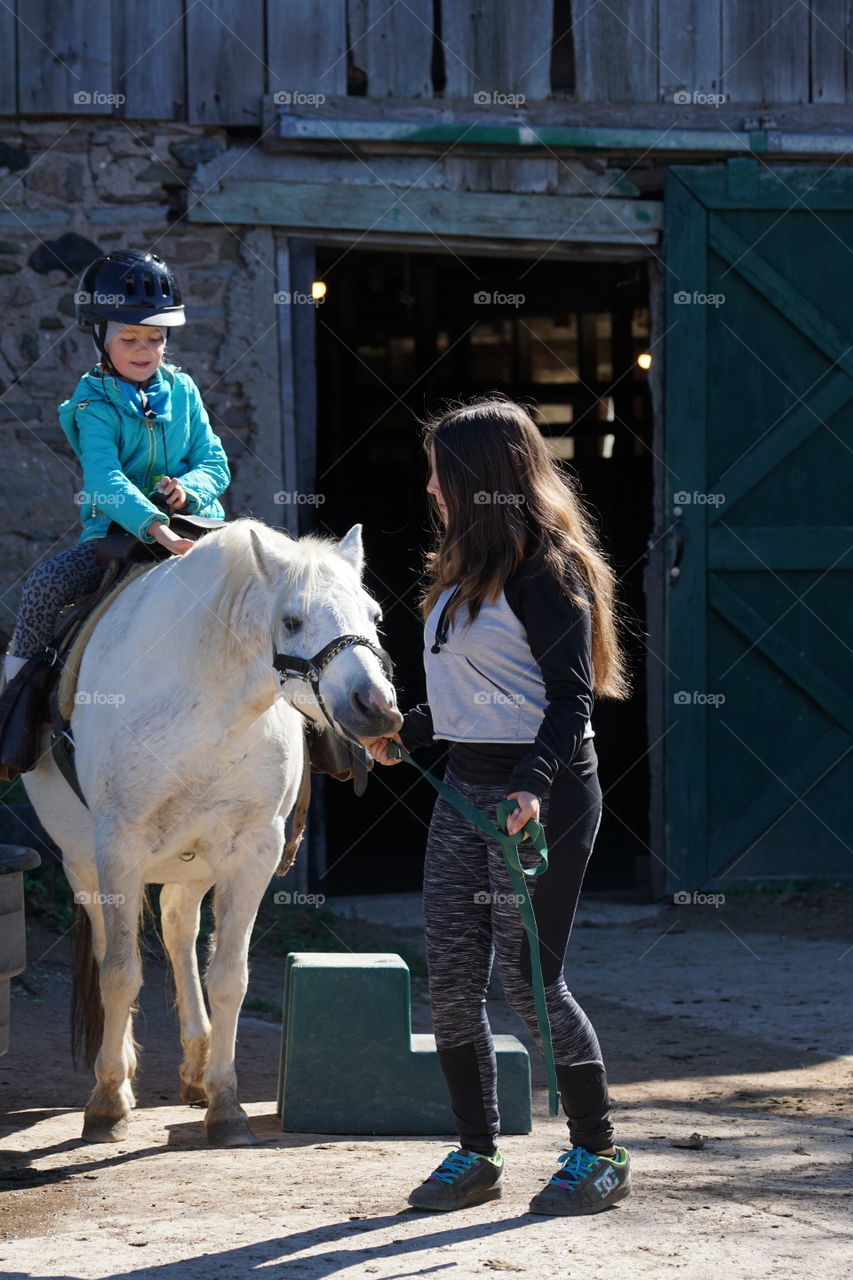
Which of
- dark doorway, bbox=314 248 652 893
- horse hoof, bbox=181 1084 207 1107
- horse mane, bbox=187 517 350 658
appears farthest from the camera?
dark doorway, bbox=314 248 652 893

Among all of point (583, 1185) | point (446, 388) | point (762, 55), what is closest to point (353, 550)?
point (583, 1185)

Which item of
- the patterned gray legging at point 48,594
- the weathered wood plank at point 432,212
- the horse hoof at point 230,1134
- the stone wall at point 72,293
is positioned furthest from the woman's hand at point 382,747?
the weathered wood plank at point 432,212

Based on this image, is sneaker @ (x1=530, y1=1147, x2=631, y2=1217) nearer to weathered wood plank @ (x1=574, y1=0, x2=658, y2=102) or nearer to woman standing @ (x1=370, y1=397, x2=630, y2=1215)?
woman standing @ (x1=370, y1=397, x2=630, y2=1215)

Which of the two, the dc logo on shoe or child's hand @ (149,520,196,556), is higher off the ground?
child's hand @ (149,520,196,556)

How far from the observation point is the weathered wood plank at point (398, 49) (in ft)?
24.2

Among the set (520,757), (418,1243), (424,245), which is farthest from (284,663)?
(424,245)

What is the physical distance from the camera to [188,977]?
478cm

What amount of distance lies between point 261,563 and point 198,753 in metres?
0.60

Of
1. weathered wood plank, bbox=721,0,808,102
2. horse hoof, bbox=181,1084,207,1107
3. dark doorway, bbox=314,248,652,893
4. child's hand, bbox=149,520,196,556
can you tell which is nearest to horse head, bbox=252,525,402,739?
child's hand, bbox=149,520,196,556

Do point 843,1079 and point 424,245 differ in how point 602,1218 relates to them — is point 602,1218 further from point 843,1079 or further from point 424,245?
point 424,245

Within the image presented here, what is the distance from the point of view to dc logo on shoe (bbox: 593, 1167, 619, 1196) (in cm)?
326

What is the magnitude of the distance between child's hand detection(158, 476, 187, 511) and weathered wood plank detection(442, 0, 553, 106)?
3771 mm

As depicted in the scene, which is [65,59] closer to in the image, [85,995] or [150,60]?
[150,60]

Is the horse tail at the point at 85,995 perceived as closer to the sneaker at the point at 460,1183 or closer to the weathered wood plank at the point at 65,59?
the sneaker at the point at 460,1183
